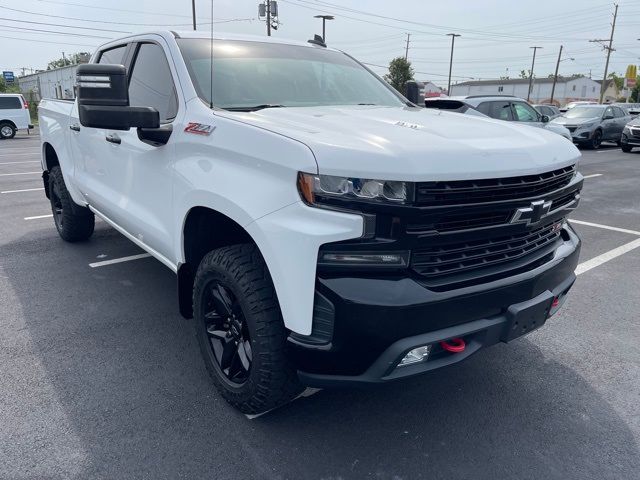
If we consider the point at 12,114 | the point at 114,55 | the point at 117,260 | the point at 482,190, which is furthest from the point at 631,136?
the point at 12,114

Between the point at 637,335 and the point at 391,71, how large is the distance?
52.4 meters

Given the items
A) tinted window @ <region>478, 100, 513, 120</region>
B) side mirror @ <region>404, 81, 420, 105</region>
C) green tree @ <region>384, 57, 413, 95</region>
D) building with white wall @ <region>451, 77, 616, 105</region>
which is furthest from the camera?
building with white wall @ <region>451, 77, 616, 105</region>

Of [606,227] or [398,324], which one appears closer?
[398,324]

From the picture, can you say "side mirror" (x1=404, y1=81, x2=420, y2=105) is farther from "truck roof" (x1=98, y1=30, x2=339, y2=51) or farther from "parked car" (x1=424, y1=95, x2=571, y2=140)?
"parked car" (x1=424, y1=95, x2=571, y2=140)

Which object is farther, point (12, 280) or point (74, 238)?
point (74, 238)

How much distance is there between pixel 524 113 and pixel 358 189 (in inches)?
472

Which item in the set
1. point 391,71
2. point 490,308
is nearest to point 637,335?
point 490,308

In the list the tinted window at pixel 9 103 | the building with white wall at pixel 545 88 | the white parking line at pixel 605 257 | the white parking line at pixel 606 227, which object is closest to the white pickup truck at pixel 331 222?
the white parking line at pixel 605 257

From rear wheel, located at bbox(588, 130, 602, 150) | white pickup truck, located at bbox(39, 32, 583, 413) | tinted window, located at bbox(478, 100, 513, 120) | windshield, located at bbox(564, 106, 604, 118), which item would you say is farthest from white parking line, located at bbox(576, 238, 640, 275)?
windshield, located at bbox(564, 106, 604, 118)

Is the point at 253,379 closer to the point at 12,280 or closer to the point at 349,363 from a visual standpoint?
the point at 349,363

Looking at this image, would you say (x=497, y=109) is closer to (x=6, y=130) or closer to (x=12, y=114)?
(x=12, y=114)

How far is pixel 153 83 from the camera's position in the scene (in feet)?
10.9

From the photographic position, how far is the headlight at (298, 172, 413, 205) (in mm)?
1969

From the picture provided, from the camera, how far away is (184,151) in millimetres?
2754
